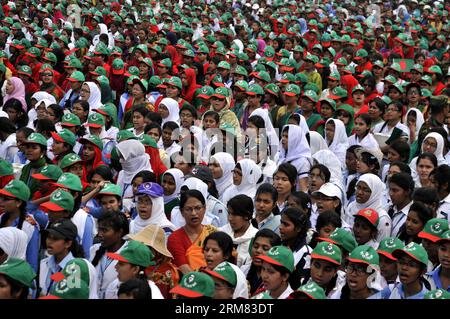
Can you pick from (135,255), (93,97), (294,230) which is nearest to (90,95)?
(93,97)

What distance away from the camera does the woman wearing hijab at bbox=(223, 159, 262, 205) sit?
7121mm

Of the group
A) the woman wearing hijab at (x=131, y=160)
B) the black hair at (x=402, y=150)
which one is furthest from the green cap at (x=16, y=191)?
the black hair at (x=402, y=150)

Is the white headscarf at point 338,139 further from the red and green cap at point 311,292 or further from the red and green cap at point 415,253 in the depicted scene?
the red and green cap at point 311,292

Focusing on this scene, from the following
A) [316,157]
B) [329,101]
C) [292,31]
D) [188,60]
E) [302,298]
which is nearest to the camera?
[302,298]

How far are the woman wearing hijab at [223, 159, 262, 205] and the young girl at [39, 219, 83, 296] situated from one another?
7.01 ft

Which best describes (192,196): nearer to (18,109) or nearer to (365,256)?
(365,256)

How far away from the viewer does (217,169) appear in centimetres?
741

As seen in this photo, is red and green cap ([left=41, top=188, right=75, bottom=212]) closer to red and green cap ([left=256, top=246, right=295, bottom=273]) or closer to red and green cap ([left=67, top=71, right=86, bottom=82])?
red and green cap ([left=256, top=246, right=295, bottom=273])

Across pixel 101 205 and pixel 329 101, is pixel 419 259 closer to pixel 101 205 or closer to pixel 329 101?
pixel 101 205

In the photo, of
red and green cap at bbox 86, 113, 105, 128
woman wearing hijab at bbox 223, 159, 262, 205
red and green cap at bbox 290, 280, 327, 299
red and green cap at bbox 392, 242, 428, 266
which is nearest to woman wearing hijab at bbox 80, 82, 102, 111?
red and green cap at bbox 86, 113, 105, 128

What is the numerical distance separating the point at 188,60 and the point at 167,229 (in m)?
7.60

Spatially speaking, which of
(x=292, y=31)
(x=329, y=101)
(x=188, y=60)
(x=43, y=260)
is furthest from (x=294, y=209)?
(x=292, y=31)

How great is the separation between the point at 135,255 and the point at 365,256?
59.7 inches

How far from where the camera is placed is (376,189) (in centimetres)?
690
